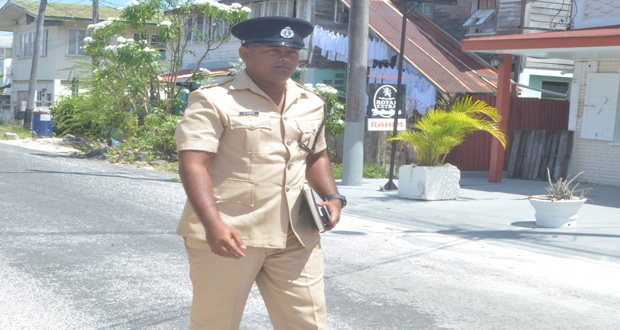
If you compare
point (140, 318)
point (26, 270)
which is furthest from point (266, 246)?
point (26, 270)

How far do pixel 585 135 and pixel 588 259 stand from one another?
8223 mm

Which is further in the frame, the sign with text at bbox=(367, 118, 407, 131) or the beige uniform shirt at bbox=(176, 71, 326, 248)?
the sign with text at bbox=(367, 118, 407, 131)

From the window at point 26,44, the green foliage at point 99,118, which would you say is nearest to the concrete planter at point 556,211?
the green foliage at point 99,118

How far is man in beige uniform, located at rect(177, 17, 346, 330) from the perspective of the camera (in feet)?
10.6

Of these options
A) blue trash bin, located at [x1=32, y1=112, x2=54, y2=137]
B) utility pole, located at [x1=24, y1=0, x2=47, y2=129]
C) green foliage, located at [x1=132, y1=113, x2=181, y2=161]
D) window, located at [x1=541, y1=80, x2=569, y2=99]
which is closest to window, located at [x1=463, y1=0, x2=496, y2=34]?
window, located at [x1=541, y1=80, x2=569, y2=99]

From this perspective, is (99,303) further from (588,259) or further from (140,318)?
(588,259)

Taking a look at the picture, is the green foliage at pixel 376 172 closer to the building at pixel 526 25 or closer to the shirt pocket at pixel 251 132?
the building at pixel 526 25

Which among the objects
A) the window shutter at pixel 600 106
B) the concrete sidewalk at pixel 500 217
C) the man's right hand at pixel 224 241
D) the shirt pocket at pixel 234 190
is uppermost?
the window shutter at pixel 600 106

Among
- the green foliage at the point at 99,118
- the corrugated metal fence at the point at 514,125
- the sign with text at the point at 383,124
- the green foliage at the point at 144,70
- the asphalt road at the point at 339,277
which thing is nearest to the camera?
the asphalt road at the point at 339,277

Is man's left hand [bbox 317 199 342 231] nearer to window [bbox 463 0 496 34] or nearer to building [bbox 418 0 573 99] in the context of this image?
building [bbox 418 0 573 99]

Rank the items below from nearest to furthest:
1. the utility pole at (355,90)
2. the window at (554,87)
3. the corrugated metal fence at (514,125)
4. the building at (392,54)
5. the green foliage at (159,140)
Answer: the utility pole at (355,90) < the corrugated metal fence at (514,125) < the building at (392,54) < the green foliage at (159,140) < the window at (554,87)

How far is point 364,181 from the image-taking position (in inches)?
607

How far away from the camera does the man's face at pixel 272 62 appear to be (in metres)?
3.35

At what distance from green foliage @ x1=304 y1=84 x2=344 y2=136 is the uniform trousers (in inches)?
583
